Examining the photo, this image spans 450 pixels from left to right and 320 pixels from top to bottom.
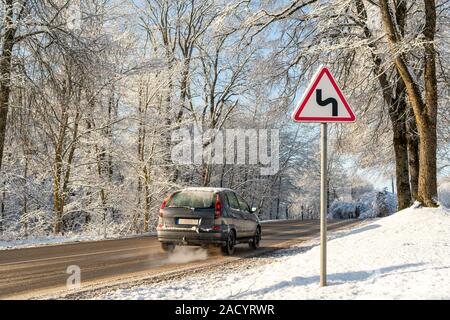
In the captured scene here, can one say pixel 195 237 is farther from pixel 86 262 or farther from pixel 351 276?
pixel 351 276

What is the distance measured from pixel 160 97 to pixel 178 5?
883 cm

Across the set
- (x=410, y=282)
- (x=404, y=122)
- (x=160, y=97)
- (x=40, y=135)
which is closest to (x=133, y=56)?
(x=160, y=97)

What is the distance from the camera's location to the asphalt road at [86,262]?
22.8ft

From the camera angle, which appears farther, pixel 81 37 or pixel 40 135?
pixel 40 135

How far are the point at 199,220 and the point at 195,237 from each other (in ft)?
1.32

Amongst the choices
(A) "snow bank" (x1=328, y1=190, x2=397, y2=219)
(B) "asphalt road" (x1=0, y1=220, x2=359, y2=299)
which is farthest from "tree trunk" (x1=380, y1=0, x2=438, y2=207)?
(A) "snow bank" (x1=328, y1=190, x2=397, y2=219)

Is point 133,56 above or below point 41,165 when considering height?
above

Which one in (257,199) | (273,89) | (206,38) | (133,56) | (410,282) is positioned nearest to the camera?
(410,282)

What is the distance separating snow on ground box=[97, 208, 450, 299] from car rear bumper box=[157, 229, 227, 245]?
1402mm

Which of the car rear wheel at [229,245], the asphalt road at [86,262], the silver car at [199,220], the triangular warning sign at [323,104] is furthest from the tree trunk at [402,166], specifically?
the triangular warning sign at [323,104]

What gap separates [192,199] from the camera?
421 inches

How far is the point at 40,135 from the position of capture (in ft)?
46.6

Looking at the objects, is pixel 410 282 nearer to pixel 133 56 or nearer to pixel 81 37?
pixel 81 37
